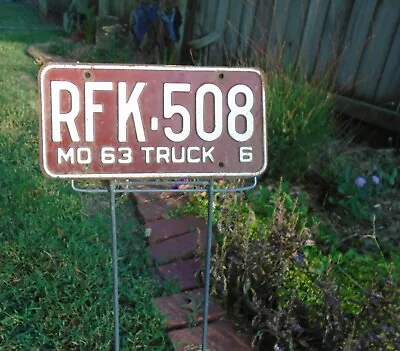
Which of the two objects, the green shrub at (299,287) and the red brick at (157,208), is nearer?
the green shrub at (299,287)

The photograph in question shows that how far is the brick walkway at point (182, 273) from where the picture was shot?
6.65 feet

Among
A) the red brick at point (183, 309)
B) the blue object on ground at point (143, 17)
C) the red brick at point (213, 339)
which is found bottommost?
the red brick at point (213, 339)

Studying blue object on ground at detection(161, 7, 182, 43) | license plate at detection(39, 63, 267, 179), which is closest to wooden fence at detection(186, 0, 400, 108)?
blue object on ground at detection(161, 7, 182, 43)

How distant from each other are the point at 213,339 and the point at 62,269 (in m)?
0.78

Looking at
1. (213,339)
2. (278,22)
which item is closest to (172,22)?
(278,22)

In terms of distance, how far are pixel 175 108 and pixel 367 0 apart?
2.79 m

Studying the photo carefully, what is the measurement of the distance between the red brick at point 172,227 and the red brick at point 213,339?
2.04 ft

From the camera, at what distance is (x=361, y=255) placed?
2430 millimetres

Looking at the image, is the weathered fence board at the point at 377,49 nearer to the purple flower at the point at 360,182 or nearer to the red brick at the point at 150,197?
the purple flower at the point at 360,182

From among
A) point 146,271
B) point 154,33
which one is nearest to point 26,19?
point 154,33

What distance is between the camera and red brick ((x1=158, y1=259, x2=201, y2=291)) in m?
2.30

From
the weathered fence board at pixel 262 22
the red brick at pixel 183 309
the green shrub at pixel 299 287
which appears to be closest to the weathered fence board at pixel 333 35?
the weathered fence board at pixel 262 22

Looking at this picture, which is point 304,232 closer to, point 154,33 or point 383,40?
point 383,40

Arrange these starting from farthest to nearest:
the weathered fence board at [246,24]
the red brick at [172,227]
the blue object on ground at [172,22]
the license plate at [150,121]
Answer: the blue object on ground at [172,22], the weathered fence board at [246,24], the red brick at [172,227], the license plate at [150,121]
